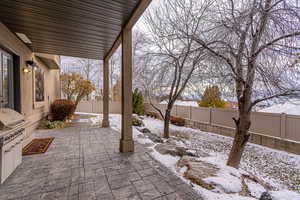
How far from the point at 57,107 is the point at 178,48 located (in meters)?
6.68

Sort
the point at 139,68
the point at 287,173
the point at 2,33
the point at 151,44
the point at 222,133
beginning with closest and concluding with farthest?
1. the point at 2,33
2. the point at 287,173
3. the point at 151,44
4. the point at 139,68
5. the point at 222,133

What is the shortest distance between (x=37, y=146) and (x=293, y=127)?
26.8ft

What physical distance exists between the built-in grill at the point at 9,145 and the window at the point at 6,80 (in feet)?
3.69

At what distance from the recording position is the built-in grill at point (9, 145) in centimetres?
216

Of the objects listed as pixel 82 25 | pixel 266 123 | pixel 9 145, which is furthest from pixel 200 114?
pixel 9 145

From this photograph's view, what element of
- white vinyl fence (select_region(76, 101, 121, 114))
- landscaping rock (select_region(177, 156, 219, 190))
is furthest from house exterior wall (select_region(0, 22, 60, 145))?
white vinyl fence (select_region(76, 101, 121, 114))

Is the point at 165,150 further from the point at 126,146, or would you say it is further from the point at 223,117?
the point at 223,117

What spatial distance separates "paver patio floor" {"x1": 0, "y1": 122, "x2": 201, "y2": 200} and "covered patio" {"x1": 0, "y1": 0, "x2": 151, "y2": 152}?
0.73 metres

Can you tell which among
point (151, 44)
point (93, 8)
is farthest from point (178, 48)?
point (93, 8)

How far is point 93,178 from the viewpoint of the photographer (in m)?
2.34

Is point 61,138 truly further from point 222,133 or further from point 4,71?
point 222,133

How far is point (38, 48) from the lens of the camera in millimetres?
4793

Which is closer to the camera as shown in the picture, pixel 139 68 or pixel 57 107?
pixel 139 68

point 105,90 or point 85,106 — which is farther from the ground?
point 105,90
